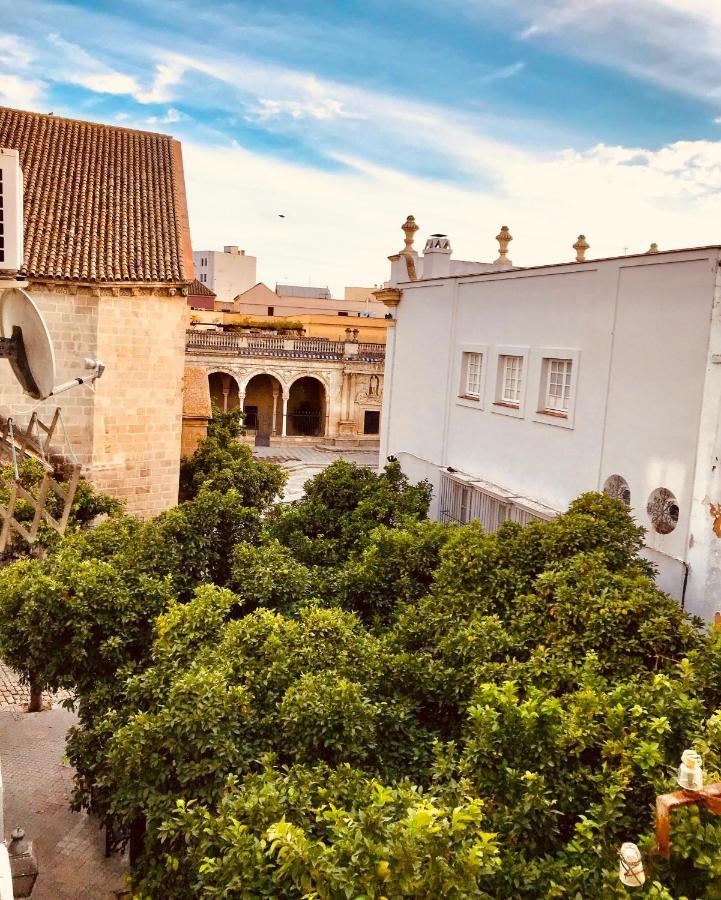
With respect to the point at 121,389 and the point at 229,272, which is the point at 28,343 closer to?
the point at 121,389

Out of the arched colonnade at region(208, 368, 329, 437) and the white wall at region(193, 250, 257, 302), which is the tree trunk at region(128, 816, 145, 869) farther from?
the white wall at region(193, 250, 257, 302)

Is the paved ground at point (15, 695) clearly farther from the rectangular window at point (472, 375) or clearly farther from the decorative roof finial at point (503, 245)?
the decorative roof finial at point (503, 245)

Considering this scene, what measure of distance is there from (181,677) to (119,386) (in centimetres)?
1454

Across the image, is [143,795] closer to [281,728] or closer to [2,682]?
[281,728]

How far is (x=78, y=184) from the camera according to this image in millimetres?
21203

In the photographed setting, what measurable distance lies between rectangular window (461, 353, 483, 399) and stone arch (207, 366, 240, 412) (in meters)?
32.2

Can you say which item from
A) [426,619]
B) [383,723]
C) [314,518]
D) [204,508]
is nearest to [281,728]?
[383,723]

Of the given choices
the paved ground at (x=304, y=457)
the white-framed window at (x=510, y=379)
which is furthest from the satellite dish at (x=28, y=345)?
the paved ground at (x=304, y=457)

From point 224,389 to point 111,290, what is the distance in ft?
91.7

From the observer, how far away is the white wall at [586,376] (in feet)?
30.3

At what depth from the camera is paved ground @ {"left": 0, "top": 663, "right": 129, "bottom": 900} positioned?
10039mm

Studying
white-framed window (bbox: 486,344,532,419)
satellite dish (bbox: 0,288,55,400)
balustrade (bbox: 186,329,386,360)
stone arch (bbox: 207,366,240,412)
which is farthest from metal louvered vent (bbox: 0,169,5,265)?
stone arch (bbox: 207,366,240,412)

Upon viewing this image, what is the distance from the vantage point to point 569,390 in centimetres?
1191

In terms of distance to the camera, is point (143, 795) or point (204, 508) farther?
point (204, 508)
